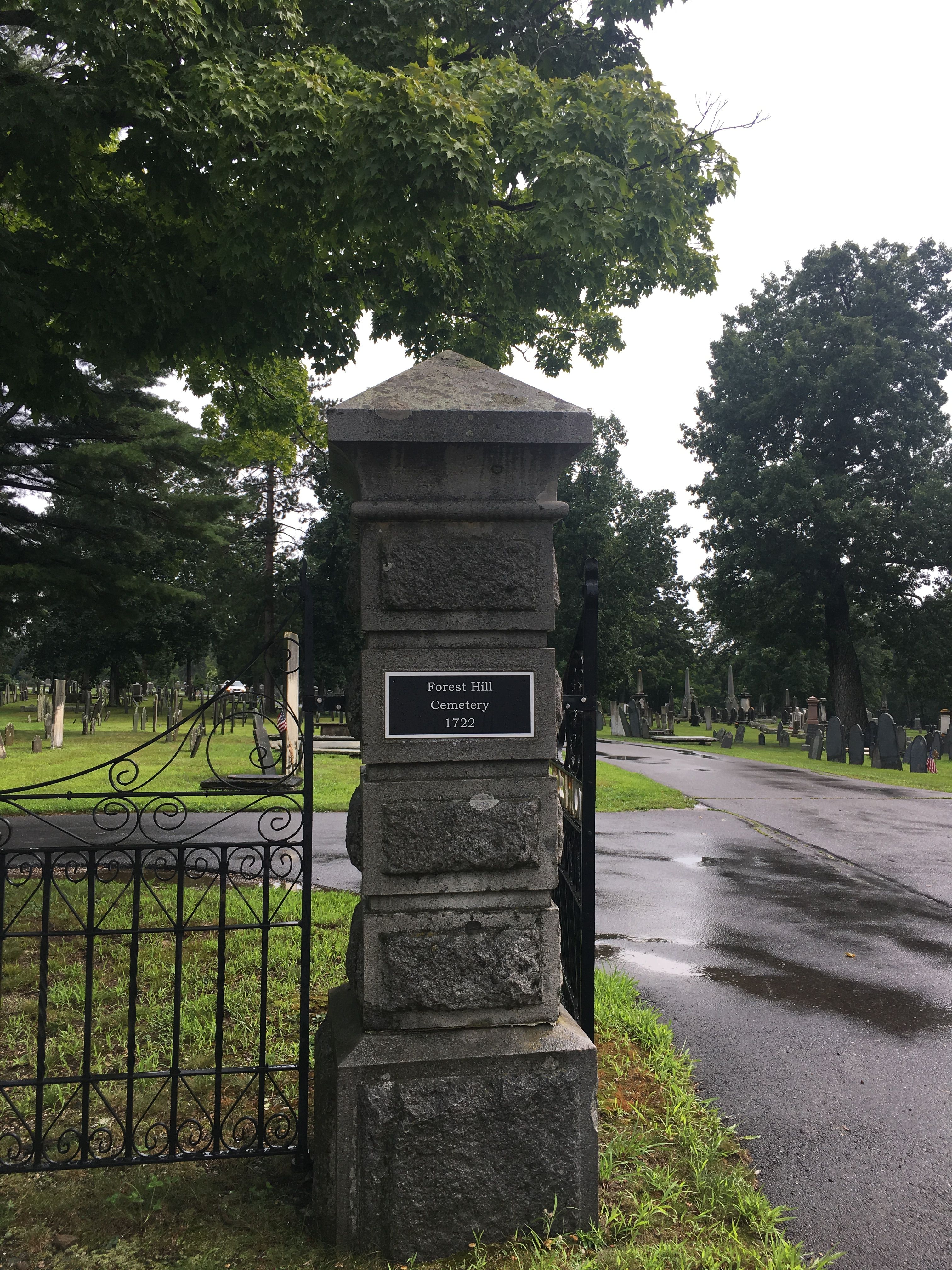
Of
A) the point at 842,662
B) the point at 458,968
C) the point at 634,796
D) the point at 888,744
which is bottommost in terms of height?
the point at 634,796

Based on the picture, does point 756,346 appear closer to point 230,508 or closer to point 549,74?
point 230,508

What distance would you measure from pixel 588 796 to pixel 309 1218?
1.68m

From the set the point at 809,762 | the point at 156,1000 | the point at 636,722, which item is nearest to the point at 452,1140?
the point at 156,1000

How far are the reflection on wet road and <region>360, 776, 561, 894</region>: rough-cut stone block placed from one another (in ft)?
Answer: 4.90

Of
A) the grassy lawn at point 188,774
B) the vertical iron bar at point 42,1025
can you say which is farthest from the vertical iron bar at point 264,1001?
the grassy lawn at point 188,774

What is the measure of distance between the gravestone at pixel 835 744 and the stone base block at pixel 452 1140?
24.1m

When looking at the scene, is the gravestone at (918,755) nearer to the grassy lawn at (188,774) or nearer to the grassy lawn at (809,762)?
the grassy lawn at (809,762)

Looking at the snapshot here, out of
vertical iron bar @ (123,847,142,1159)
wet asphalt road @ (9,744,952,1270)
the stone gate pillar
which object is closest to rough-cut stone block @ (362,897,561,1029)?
the stone gate pillar

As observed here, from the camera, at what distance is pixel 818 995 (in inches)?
199

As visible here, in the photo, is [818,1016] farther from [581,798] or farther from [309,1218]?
[309,1218]

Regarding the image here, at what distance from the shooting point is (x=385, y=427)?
9.61 feet

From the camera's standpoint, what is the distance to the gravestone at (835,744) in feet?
82.5

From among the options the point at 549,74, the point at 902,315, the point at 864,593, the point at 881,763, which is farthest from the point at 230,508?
the point at 902,315

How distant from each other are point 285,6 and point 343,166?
142 centimetres
